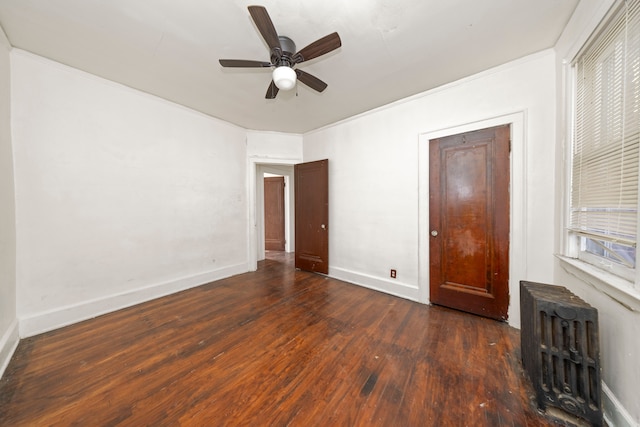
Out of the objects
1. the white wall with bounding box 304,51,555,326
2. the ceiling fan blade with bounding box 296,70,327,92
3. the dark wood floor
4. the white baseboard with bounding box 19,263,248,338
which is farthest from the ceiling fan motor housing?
the white baseboard with bounding box 19,263,248,338

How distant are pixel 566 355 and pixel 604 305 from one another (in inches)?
15.9

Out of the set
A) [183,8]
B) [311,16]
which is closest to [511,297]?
[311,16]

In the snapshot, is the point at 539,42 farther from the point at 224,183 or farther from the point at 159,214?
the point at 159,214

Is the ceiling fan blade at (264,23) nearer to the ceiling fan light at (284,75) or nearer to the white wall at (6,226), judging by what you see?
the ceiling fan light at (284,75)

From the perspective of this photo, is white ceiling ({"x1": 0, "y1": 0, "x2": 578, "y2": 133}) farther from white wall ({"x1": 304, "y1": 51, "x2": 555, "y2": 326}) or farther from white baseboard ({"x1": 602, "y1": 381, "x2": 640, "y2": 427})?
white baseboard ({"x1": 602, "y1": 381, "x2": 640, "y2": 427})

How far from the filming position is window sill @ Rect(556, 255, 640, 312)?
1095 millimetres

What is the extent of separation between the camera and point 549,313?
132 cm

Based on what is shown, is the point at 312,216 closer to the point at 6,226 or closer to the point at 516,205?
the point at 516,205

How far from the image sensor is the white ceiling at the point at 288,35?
1.59 metres

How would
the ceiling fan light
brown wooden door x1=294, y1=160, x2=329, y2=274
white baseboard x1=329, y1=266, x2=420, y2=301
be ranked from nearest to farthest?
the ceiling fan light
white baseboard x1=329, y1=266, x2=420, y2=301
brown wooden door x1=294, y1=160, x2=329, y2=274

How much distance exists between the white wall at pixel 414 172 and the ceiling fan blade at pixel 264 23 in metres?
2.00

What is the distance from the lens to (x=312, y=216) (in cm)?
402

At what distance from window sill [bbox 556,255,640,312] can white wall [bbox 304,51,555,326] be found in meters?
0.49

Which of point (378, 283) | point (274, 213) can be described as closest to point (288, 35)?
point (378, 283)
